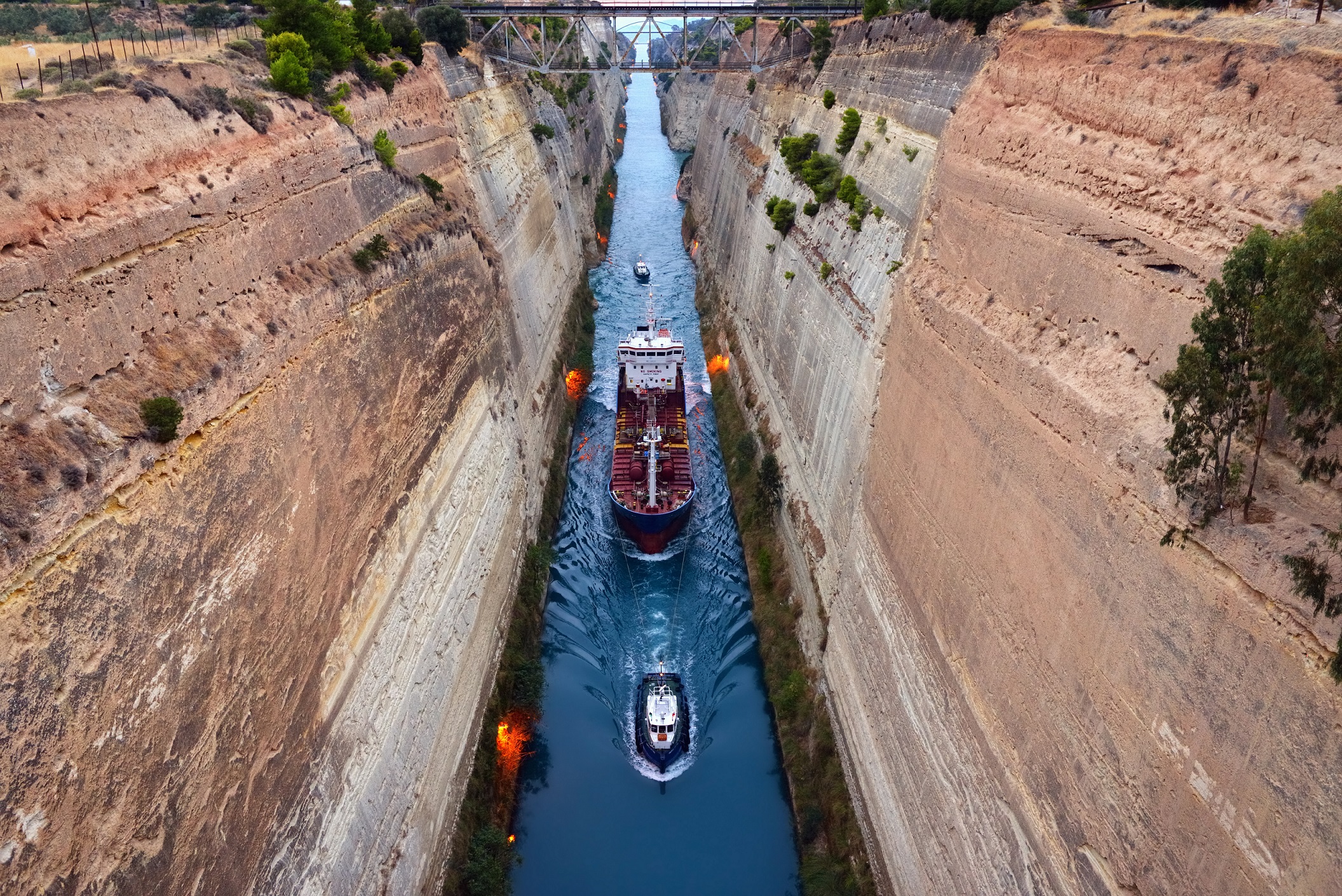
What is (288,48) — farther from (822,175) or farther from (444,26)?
(822,175)

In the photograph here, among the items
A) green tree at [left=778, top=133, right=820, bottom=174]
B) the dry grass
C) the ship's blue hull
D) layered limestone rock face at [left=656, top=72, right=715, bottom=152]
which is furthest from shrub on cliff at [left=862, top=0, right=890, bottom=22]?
layered limestone rock face at [left=656, top=72, right=715, bottom=152]

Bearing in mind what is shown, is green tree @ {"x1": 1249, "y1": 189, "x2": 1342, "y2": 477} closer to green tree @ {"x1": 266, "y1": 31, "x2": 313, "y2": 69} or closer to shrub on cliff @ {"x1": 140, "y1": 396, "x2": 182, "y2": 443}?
shrub on cliff @ {"x1": 140, "y1": 396, "x2": 182, "y2": 443}

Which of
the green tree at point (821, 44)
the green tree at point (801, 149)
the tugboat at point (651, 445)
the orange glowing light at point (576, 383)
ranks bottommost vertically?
the orange glowing light at point (576, 383)

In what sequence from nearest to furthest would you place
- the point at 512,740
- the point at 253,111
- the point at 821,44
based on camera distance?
1. the point at 253,111
2. the point at 512,740
3. the point at 821,44

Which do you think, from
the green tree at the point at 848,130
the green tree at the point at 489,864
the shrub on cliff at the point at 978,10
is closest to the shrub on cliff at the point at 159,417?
the green tree at the point at 489,864

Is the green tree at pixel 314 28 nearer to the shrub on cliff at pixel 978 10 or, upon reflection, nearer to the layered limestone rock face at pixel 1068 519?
the layered limestone rock face at pixel 1068 519

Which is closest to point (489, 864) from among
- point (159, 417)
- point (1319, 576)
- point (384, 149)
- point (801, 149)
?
point (159, 417)
